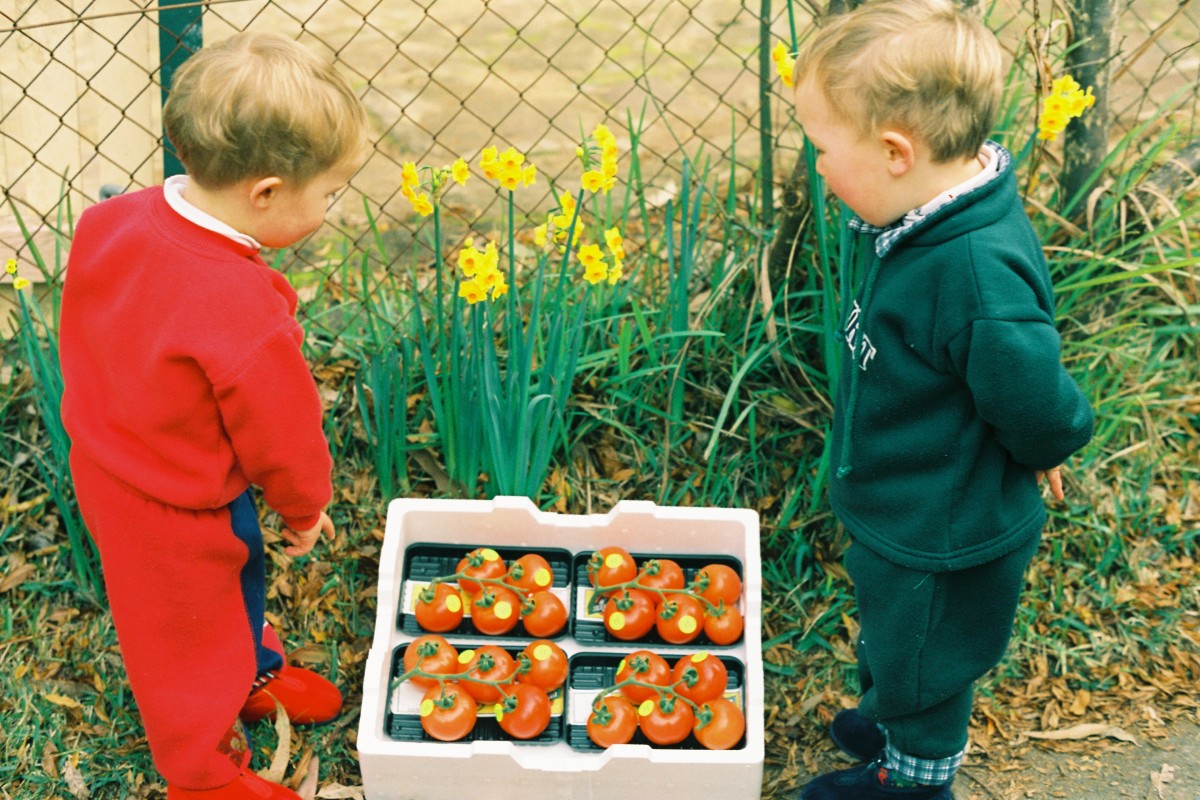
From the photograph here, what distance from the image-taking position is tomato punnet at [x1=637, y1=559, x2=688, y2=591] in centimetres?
264

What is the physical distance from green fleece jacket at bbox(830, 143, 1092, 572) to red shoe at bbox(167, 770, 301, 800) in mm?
1228

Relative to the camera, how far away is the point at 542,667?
2473mm

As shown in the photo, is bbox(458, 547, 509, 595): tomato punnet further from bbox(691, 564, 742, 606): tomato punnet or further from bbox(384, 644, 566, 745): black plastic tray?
bbox(691, 564, 742, 606): tomato punnet

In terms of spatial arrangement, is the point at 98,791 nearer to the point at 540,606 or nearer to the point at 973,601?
the point at 540,606

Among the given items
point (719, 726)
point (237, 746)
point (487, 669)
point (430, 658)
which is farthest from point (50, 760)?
point (719, 726)

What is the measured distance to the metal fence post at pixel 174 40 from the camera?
2.69m

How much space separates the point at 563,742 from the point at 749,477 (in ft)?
2.96

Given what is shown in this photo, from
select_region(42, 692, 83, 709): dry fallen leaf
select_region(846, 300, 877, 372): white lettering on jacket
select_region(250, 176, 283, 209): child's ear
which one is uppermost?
select_region(250, 176, 283, 209): child's ear

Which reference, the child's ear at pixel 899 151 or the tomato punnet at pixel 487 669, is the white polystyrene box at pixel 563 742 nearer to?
the tomato punnet at pixel 487 669

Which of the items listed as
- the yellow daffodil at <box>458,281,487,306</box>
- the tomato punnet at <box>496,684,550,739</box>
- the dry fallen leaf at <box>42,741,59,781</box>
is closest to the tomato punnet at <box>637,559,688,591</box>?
the tomato punnet at <box>496,684,550,739</box>

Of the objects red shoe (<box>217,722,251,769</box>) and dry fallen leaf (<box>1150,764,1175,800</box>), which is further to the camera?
dry fallen leaf (<box>1150,764,1175,800</box>)

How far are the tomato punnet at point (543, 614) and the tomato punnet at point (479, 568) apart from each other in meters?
0.09

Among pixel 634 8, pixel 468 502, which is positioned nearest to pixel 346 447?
pixel 468 502

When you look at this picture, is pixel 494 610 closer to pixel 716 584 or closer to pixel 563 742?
pixel 563 742
